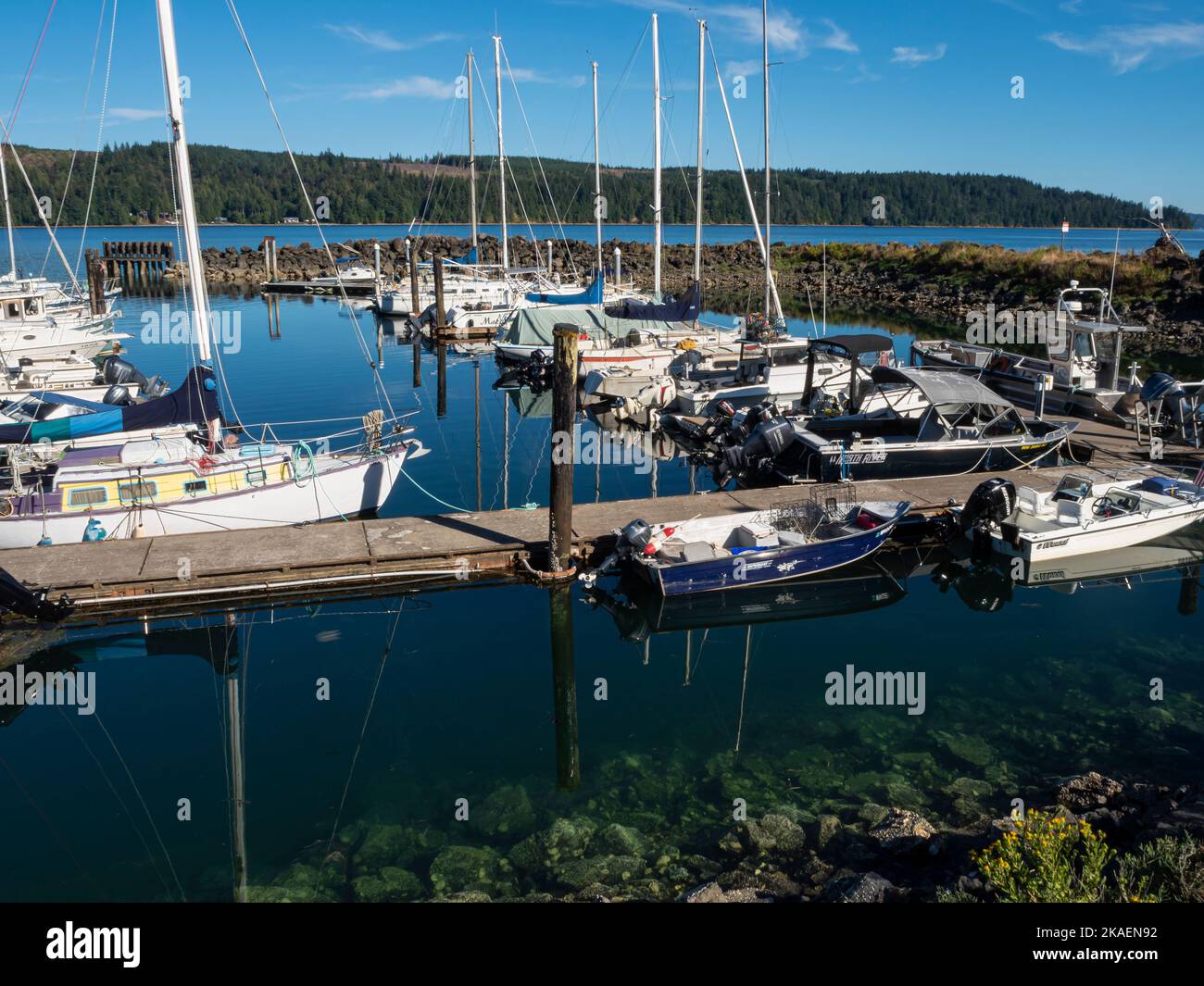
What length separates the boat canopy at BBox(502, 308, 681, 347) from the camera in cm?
3681

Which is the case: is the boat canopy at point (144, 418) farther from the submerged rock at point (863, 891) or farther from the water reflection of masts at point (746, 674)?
the submerged rock at point (863, 891)

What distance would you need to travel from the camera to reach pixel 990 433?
22.5 meters

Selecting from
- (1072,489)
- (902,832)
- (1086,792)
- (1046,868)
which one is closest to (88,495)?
(902,832)

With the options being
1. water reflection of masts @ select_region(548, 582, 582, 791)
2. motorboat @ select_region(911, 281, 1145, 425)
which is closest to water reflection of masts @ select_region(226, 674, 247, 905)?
water reflection of masts @ select_region(548, 582, 582, 791)

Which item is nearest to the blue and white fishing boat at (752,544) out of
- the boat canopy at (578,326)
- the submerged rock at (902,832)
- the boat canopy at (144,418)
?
the submerged rock at (902,832)

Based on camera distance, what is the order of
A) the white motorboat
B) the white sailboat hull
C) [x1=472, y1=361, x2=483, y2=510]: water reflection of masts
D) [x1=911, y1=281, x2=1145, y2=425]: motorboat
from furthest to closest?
Result: [x1=911, y1=281, x2=1145, y2=425]: motorboat, [x1=472, y1=361, x2=483, y2=510]: water reflection of masts, the white motorboat, the white sailboat hull

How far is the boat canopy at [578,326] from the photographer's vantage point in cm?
3681

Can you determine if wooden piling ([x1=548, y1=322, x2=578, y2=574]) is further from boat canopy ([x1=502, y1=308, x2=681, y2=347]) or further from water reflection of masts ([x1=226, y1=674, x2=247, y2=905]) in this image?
boat canopy ([x1=502, y1=308, x2=681, y2=347])

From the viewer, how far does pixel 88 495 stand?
57.6 ft

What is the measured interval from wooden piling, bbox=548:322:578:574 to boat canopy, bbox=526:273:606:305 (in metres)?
25.1

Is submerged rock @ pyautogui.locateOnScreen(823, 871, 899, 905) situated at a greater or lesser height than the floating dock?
lesser

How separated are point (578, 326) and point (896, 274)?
156 ft
